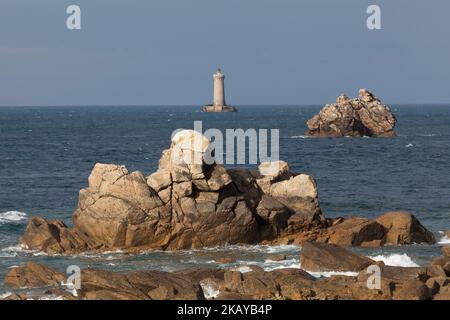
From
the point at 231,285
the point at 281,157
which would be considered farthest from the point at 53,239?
the point at 281,157

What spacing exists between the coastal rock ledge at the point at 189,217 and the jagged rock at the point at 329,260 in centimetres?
531

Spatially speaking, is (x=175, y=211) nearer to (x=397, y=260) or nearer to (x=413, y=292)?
(x=397, y=260)

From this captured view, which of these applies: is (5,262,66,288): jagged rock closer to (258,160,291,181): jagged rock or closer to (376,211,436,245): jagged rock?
(258,160,291,181): jagged rock

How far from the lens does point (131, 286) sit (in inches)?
1054

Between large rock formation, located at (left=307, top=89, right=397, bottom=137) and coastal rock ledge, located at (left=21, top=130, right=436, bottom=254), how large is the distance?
7133 centimetres

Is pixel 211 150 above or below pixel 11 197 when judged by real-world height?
above

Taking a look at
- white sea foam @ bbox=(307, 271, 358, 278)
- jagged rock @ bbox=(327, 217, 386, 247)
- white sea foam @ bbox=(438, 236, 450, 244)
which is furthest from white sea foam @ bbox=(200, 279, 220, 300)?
white sea foam @ bbox=(438, 236, 450, 244)

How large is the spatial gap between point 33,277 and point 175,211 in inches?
335

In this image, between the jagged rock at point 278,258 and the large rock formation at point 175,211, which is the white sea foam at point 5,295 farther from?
the jagged rock at point 278,258

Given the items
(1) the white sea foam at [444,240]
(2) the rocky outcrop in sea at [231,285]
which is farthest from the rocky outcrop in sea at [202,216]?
(2) the rocky outcrop in sea at [231,285]

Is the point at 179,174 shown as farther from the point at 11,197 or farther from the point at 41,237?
the point at 11,197
